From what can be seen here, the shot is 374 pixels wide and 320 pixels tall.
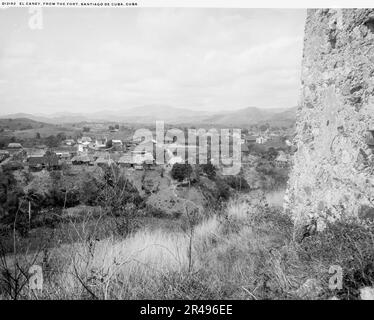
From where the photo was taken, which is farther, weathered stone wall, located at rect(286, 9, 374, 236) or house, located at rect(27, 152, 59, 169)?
house, located at rect(27, 152, 59, 169)

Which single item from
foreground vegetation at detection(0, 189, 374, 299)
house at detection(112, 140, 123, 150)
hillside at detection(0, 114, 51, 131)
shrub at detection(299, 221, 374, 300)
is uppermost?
hillside at detection(0, 114, 51, 131)

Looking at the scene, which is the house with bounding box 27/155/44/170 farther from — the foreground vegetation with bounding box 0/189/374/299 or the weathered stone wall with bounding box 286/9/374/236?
the weathered stone wall with bounding box 286/9/374/236

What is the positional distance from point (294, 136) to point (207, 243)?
191 cm

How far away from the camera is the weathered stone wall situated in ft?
8.84

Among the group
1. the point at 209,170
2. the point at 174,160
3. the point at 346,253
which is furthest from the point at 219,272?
the point at 209,170

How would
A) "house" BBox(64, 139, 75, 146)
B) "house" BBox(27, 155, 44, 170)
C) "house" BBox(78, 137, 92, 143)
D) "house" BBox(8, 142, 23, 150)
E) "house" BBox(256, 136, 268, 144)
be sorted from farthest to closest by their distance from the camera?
"house" BBox(256, 136, 268, 144) < "house" BBox(78, 137, 92, 143) < "house" BBox(64, 139, 75, 146) < "house" BBox(27, 155, 44, 170) < "house" BBox(8, 142, 23, 150)

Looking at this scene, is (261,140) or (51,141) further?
(261,140)

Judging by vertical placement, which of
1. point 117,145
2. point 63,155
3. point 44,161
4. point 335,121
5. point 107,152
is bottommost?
point 44,161

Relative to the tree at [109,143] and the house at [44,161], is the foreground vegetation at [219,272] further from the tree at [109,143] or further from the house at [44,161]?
the house at [44,161]

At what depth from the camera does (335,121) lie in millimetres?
3111

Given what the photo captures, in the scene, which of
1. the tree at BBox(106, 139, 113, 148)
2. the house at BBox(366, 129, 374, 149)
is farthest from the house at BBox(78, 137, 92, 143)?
the house at BBox(366, 129, 374, 149)

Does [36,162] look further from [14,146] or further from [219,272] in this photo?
[219,272]

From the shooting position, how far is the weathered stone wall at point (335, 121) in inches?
106

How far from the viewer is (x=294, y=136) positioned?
4.11 metres
